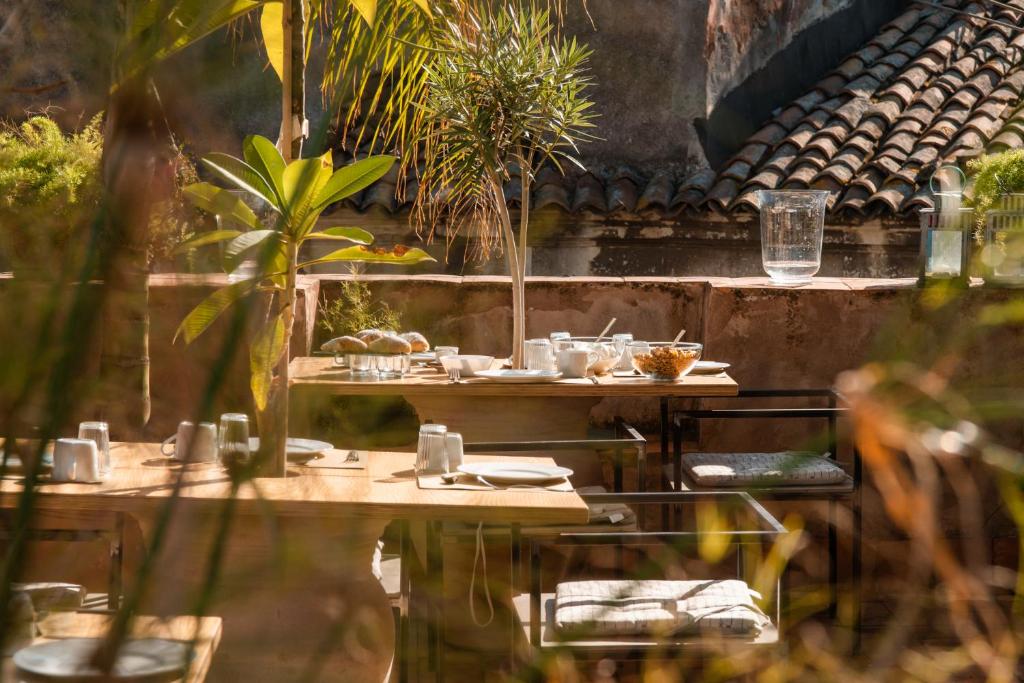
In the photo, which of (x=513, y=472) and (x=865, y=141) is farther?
(x=865, y=141)

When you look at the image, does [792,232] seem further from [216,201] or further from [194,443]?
[194,443]

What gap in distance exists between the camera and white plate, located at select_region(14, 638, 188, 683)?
395 mm

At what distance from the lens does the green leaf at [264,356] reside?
7.01ft

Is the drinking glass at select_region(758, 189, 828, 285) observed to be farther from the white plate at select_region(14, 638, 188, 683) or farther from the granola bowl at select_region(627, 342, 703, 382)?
the white plate at select_region(14, 638, 188, 683)

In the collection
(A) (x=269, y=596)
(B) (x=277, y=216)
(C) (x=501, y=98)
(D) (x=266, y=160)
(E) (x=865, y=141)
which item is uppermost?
(E) (x=865, y=141)

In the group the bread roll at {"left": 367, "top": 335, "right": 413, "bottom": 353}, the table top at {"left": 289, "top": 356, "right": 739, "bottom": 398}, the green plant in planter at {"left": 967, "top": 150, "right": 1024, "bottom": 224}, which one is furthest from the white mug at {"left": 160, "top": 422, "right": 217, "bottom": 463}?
the green plant in planter at {"left": 967, "top": 150, "right": 1024, "bottom": 224}

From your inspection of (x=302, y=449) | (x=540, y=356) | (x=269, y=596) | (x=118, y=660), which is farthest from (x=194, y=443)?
(x=540, y=356)

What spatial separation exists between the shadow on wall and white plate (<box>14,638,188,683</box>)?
806 centimetres

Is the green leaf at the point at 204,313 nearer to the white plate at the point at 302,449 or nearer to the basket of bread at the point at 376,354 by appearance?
the white plate at the point at 302,449

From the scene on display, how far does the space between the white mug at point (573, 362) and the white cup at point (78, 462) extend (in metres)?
1.70

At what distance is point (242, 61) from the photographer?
1.51 feet

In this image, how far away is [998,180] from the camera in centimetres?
423

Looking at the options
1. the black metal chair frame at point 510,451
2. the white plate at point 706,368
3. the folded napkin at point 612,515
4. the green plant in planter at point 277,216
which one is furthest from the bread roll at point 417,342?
the green plant in planter at point 277,216

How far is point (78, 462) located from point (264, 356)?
61 cm
